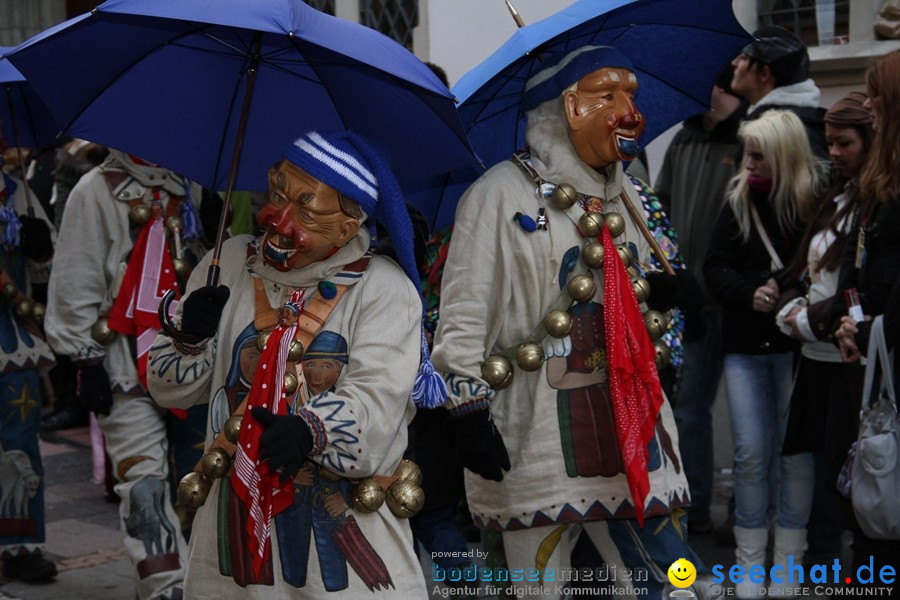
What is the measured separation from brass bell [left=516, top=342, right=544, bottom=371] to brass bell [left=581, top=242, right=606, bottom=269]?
308mm

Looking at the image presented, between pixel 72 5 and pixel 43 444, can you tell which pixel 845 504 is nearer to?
pixel 43 444

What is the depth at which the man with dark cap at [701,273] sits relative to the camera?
22.5ft

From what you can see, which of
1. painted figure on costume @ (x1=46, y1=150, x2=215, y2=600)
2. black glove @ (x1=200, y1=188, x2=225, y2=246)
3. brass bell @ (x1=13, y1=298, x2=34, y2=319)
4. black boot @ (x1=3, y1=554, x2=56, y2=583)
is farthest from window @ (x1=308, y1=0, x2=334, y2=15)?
black boot @ (x1=3, y1=554, x2=56, y2=583)

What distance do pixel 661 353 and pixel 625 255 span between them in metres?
0.36

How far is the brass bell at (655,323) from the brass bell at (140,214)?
214 cm

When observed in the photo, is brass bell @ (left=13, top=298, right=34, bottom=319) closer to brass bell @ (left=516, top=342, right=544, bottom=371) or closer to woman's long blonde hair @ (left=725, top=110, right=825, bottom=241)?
brass bell @ (left=516, top=342, right=544, bottom=371)

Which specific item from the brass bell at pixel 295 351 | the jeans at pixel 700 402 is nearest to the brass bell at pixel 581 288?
the brass bell at pixel 295 351

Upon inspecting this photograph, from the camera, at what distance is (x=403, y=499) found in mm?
3391

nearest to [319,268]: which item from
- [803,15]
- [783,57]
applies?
[783,57]

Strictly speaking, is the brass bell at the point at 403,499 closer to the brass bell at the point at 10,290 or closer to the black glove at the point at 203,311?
the black glove at the point at 203,311

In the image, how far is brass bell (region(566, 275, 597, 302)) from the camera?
4.18 meters

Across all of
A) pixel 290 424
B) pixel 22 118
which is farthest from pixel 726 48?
pixel 22 118

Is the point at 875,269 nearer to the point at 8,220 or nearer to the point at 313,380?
the point at 313,380

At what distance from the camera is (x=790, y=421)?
5.82m
